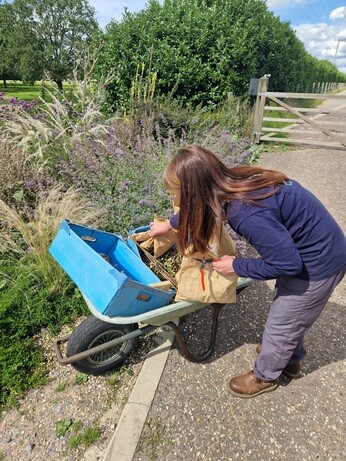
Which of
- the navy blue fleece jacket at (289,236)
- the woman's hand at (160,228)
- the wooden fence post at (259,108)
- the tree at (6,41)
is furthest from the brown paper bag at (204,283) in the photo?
Result: the tree at (6,41)

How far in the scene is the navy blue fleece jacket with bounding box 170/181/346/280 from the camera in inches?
55.0

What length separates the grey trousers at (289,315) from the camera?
1.69m

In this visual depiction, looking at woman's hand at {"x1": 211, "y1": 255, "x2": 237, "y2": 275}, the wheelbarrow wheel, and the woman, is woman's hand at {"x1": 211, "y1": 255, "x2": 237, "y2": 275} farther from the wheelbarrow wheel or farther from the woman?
the wheelbarrow wheel

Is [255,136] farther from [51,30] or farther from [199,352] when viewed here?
[51,30]

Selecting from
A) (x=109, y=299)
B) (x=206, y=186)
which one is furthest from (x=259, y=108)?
(x=109, y=299)

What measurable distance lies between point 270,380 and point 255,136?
7409 mm

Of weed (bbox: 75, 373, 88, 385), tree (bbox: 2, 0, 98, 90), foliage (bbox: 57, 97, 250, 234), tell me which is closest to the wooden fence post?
foliage (bbox: 57, 97, 250, 234)

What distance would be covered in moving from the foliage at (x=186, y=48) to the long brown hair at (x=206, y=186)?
6.30m

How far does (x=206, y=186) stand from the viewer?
4.65 ft

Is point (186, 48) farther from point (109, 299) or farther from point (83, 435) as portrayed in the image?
point (83, 435)

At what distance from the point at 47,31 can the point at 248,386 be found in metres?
39.3

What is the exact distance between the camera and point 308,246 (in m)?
1.58

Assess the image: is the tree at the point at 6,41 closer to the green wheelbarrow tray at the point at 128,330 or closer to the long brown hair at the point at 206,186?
the green wheelbarrow tray at the point at 128,330

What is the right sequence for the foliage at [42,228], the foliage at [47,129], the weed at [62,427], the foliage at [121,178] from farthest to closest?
the foliage at [47,129] < the foliage at [121,178] < the foliage at [42,228] < the weed at [62,427]
